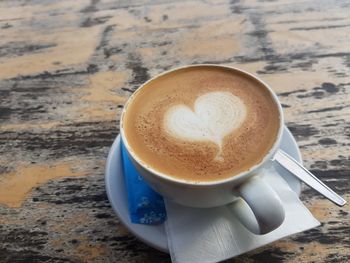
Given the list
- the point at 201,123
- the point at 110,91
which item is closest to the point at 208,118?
the point at 201,123

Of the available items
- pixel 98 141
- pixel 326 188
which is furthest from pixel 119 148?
pixel 326 188

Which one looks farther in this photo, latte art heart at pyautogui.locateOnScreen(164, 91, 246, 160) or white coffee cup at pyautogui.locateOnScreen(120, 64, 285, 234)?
latte art heart at pyautogui.locateOnScreen(164, 91, 246, 160)

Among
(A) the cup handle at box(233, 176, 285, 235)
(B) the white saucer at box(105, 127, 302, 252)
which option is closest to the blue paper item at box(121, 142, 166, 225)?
(B) the white saucer at box(105, 127, 302, 252)

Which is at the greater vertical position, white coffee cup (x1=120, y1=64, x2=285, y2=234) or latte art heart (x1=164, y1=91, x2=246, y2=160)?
latte art heart (x1=164, y1=91, x2=246, y2=160)

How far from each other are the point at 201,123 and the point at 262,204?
161mm

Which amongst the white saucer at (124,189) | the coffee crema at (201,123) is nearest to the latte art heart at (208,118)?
the coffee crema at (201,123)

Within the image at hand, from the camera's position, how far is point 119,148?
2.04 feet

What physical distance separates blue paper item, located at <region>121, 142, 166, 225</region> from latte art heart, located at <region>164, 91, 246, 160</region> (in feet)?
0.29

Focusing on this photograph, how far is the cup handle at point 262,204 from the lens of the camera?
42cm

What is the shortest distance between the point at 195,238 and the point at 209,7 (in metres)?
0.66

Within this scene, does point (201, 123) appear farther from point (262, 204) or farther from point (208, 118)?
point (262, 204)

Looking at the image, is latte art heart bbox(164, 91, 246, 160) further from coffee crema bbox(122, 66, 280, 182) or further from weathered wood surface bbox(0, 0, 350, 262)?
weathered wood surface bbox(0, 0, 350, 262)

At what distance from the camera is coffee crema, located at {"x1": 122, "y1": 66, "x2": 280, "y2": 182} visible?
49 centimetres

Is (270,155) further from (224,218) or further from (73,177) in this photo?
(73,177)
